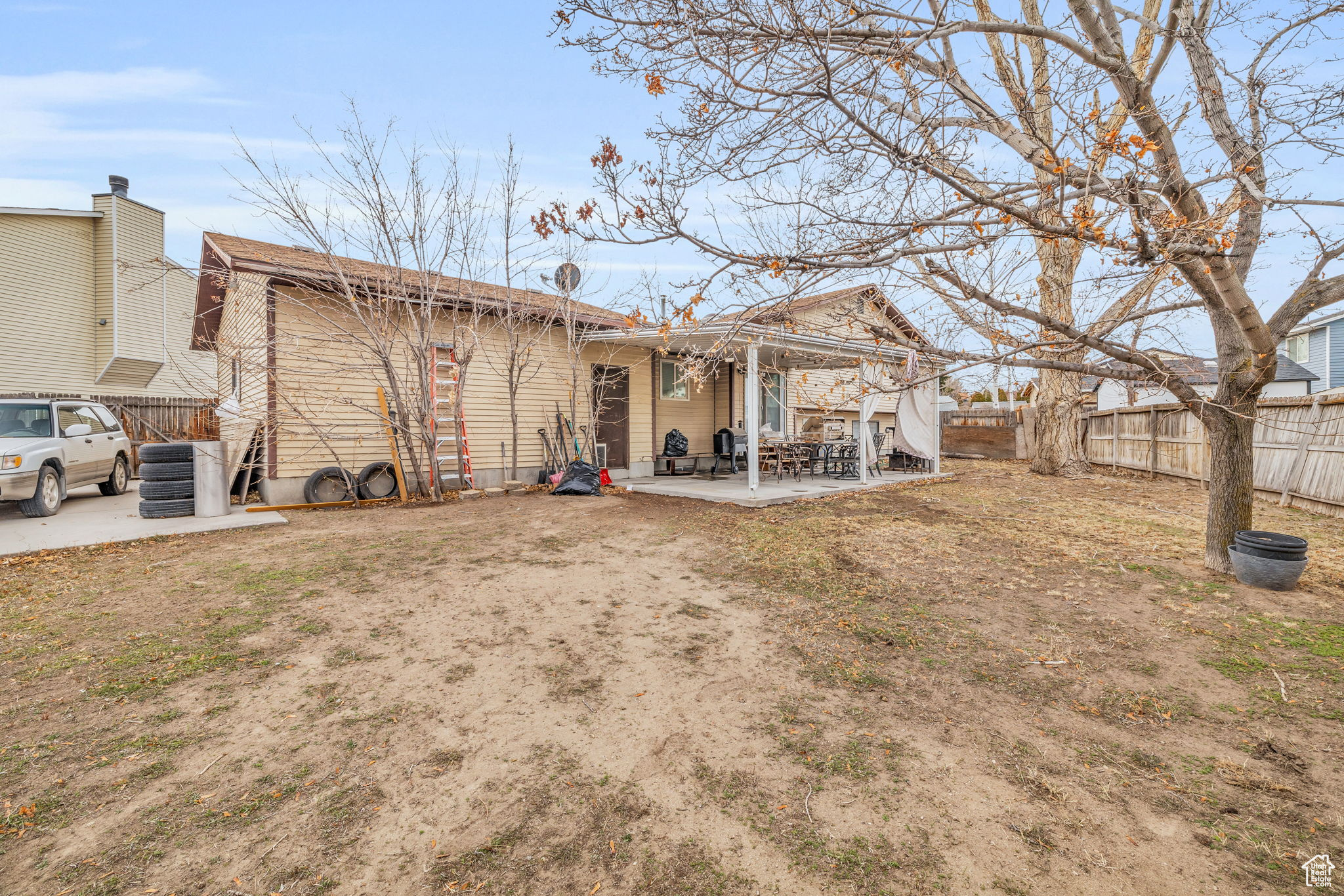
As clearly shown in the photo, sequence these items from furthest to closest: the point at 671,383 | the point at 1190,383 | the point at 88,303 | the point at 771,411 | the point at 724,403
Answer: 1. the point at 88,303
2. the point at 771,411
3. the point at 724,403
4. the point at 671,383
5. the point at 1190,383

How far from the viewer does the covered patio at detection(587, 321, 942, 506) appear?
8422mm

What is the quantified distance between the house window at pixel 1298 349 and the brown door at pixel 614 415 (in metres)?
26.2

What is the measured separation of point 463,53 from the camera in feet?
26.4

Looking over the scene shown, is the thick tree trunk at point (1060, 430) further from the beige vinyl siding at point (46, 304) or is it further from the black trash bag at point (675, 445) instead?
the beige vinyl siding at point (46, 304)

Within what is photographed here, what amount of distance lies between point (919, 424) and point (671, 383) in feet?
18.7

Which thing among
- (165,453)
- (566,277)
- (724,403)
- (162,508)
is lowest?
(162,508)

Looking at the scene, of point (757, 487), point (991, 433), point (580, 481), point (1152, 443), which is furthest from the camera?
point (991, 433)

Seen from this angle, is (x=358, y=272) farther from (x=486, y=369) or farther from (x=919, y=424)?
(x=919, y=424)

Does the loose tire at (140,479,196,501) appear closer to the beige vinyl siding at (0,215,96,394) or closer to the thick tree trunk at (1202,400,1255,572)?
the beige vinyl siding at (0,215,96,394)

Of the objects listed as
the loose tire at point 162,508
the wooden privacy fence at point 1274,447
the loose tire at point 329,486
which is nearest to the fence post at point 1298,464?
the wooden privacy fence at point 1274,447

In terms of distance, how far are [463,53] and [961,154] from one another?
691 cm

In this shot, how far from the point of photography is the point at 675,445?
502 inches

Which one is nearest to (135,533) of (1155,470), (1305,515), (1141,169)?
(1141,169)

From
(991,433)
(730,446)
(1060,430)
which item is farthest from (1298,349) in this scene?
(730,446)
